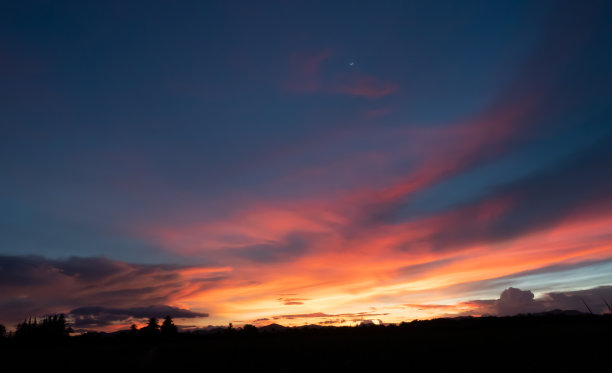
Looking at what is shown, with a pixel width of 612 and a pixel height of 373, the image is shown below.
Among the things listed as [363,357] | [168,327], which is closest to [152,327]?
[168,327]

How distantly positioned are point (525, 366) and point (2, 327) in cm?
25284

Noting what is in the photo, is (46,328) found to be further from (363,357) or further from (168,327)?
(363,357)

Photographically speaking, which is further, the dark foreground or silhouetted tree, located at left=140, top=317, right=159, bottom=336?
silhouetted tree, located at left=140, top=317, right=159, bottom=336

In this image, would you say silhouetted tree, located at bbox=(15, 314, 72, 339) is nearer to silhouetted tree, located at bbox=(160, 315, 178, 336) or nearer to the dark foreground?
silhouetted tree, located at bbox=(160, 315, 178, 336)

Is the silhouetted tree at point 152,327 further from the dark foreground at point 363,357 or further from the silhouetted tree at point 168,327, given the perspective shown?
the dark foreground at point 363,357

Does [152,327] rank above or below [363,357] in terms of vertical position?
above

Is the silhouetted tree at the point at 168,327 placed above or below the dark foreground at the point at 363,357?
above

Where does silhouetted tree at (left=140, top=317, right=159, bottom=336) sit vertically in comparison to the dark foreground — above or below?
above

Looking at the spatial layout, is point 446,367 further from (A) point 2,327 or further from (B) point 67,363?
(A) point 2,327

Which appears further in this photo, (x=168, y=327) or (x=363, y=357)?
(x=168, y=327)

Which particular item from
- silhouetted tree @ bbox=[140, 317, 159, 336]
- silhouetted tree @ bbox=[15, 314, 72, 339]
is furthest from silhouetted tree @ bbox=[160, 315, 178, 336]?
silhouetted tree @ bbox=[15, 314, 72, 339]

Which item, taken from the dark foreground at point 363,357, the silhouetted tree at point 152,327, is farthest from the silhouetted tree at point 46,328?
the dark foreground at point 363,357

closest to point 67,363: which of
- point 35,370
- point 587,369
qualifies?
point 35,370

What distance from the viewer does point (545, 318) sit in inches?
4412
